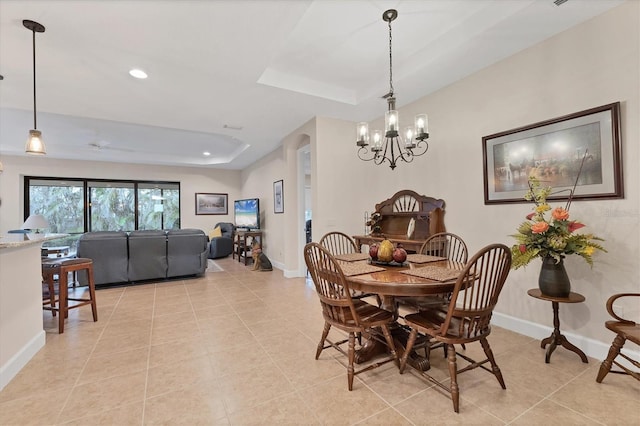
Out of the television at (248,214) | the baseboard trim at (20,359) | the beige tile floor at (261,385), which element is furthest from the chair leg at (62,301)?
the television at (248,214)

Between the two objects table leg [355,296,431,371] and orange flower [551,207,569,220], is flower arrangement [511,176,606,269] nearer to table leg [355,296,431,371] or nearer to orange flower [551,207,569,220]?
orange flower [551,207,569,220]

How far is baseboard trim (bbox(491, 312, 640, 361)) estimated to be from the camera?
222 cm

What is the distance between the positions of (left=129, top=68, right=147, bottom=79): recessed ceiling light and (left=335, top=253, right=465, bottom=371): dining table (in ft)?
9.49

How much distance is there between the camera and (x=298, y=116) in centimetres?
446

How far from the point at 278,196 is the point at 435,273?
474 centimetres

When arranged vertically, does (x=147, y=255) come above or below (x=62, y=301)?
above

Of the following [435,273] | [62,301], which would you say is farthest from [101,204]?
[435,273]

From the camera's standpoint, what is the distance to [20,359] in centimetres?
221

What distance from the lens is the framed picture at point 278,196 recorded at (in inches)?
240

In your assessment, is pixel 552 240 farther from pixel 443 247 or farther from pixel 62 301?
pixel 62 301

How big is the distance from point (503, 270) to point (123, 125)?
20.3 feet

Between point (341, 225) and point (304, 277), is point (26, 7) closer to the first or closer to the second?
point (341, 225)

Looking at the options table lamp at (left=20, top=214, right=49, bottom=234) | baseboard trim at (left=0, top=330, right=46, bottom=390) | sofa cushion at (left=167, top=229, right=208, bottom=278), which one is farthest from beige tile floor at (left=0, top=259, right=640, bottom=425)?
table lamp at (left=20, top=214, right=49, bottom=234)

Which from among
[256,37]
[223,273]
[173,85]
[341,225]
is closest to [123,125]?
[173,85]
